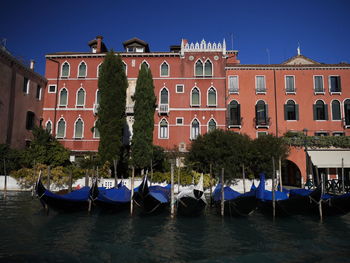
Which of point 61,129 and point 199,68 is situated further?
point 199,68

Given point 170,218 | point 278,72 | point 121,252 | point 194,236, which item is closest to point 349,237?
point 194,236

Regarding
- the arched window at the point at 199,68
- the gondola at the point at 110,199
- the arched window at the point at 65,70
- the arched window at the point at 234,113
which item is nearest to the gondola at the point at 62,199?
the gondola at the point at 110,199

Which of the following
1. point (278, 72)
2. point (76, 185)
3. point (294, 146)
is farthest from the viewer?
point (278, 72)

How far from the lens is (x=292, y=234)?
8102 millimetres

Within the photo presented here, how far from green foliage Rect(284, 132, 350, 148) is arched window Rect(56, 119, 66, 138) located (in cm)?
1590

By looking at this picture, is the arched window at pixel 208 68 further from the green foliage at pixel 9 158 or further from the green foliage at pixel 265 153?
the green foliage at pixel 9 158

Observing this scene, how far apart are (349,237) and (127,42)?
19.4m

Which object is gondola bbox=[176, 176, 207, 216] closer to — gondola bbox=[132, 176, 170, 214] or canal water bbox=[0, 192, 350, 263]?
canal water bbox=[0, 192, 350, 263]

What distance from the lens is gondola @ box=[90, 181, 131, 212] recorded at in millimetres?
10797

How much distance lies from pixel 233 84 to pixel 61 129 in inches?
527

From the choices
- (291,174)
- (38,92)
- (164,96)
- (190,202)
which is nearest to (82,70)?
(38,92)

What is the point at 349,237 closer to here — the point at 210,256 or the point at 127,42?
the point at 210,256

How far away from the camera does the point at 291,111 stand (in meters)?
20.4

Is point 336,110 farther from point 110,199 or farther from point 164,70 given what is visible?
point 110,199
